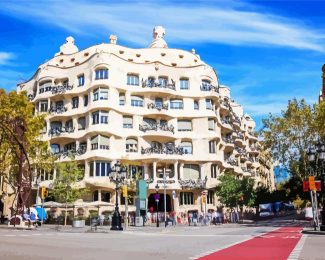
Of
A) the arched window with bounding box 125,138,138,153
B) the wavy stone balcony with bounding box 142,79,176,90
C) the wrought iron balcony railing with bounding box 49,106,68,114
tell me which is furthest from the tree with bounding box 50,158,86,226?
the wavy stone balcony with bounding box 142,79,176,90

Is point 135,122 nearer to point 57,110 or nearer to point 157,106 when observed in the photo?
point 157,106

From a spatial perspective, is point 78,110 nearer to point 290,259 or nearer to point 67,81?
point 67,81

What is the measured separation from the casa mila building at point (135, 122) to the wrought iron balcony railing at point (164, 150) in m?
0.13

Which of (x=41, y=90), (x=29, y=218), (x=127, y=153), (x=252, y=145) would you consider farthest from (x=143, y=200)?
(x=252, y=145)

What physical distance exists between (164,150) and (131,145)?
421 centimetres

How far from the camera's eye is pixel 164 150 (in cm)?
5131

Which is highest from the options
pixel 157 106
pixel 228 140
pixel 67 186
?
pixel 157 106

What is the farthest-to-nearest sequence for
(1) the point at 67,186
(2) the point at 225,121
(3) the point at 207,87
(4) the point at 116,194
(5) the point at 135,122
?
(2) the point at 225,121 < (3) the point at 207,87 < (5) the point at 135,122 < (1) the point at 67,186 < (4) the point at 116,194

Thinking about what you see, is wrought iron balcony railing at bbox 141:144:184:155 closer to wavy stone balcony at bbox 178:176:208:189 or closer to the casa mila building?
the casa mila building

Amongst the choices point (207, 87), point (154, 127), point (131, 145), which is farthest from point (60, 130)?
point (207, 87)

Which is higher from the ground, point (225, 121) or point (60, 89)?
point (60, 89)

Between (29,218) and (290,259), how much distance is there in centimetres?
2400

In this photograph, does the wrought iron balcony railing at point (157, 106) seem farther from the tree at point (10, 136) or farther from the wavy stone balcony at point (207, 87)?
the tree at point (10, 136)

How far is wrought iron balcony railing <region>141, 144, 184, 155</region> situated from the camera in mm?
50906
